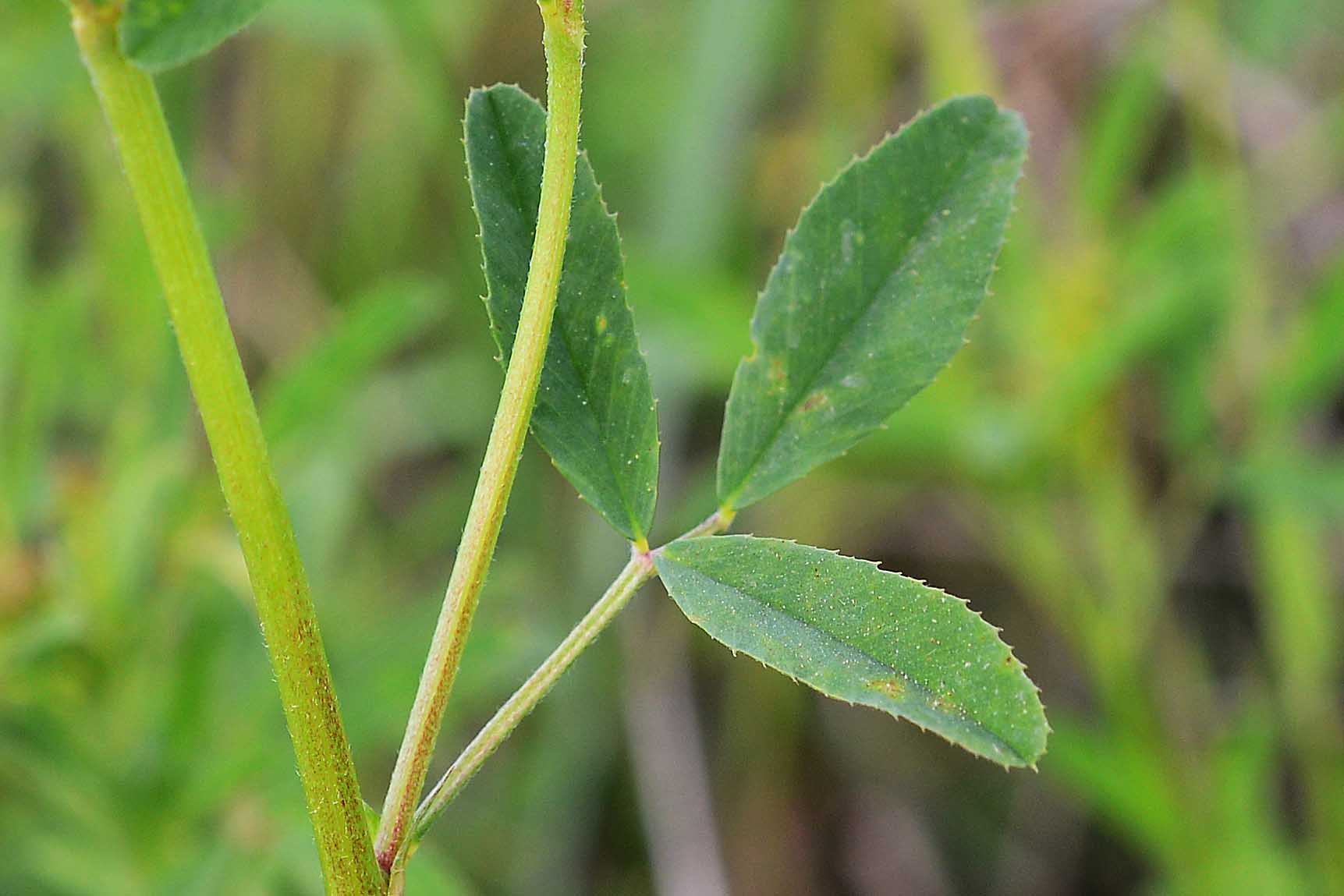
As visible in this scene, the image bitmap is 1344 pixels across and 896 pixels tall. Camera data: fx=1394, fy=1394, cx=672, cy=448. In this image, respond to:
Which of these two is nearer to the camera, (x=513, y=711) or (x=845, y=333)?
(x=513, y=711)

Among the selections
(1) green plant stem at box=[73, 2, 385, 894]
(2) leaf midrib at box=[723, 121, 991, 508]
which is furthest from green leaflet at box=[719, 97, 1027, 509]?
(1) green plant stem at box=[73, 2, 385, 894]

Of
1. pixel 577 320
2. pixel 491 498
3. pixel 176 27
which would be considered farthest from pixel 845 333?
pixel 176 27

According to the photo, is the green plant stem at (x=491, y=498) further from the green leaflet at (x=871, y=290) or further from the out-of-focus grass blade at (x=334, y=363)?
the out-of-focus grass blade at (x=334, y=363)

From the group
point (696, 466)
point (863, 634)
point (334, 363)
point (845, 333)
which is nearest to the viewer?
point (863, 634)

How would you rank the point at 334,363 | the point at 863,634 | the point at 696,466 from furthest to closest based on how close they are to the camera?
the point at 696,466
the point at 334,363
the point at 863,634

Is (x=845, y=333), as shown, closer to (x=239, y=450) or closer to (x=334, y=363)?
→ (x=239, y=450)
